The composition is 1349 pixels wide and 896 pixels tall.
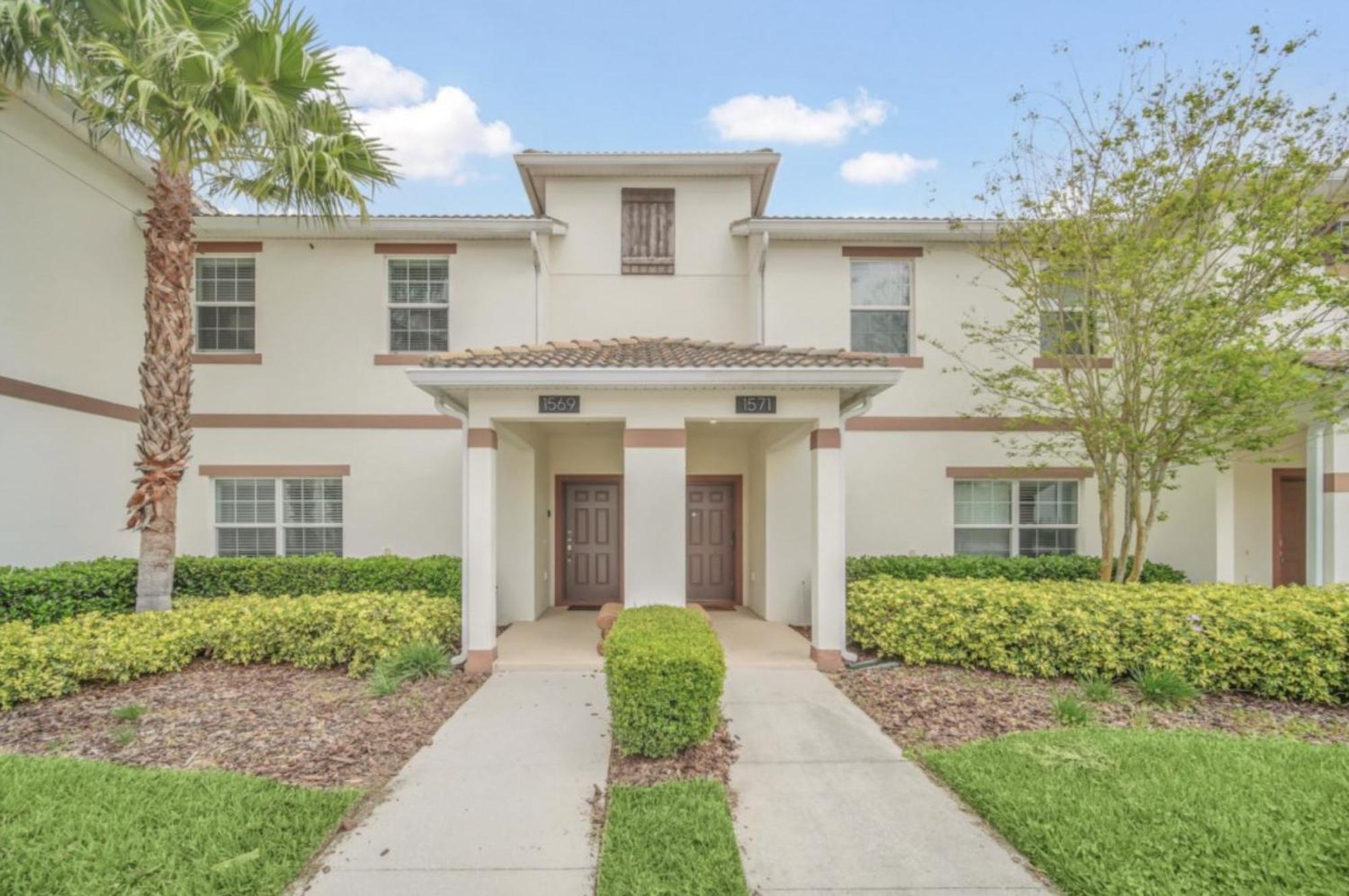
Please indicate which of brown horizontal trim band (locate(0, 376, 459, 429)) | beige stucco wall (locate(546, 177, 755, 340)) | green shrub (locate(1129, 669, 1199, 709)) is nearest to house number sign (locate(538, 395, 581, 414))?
brown horizontal trim band (locate(0, 376, 459, 429))

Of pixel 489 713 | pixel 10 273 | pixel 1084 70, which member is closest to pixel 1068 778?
pixel 489 713

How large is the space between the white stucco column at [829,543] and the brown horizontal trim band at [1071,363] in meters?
3.96

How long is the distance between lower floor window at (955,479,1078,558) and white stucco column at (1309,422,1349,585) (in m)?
2.91

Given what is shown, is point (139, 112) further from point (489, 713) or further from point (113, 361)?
point (489, 713)

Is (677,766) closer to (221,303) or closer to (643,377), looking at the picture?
(643,377)

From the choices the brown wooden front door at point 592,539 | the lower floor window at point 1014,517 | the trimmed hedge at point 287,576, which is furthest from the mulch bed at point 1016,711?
the trimmed hedge at point 287,576

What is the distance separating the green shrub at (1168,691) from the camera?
19.8 feet

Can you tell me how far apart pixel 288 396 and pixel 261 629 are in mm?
4319

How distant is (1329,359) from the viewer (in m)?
8.18

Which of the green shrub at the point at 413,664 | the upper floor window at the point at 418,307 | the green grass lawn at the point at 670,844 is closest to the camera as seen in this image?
the green grass lawn at the point at 670,844

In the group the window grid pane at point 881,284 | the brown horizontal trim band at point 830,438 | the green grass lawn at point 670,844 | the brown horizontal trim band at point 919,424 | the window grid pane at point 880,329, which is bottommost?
the green grass lawn at point 670,844

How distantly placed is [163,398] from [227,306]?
3000 millimetres

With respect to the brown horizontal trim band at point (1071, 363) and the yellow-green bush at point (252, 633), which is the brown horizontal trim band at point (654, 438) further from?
the brown horizontal trim band at point (1071, 363)

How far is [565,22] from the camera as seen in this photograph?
435 inches
